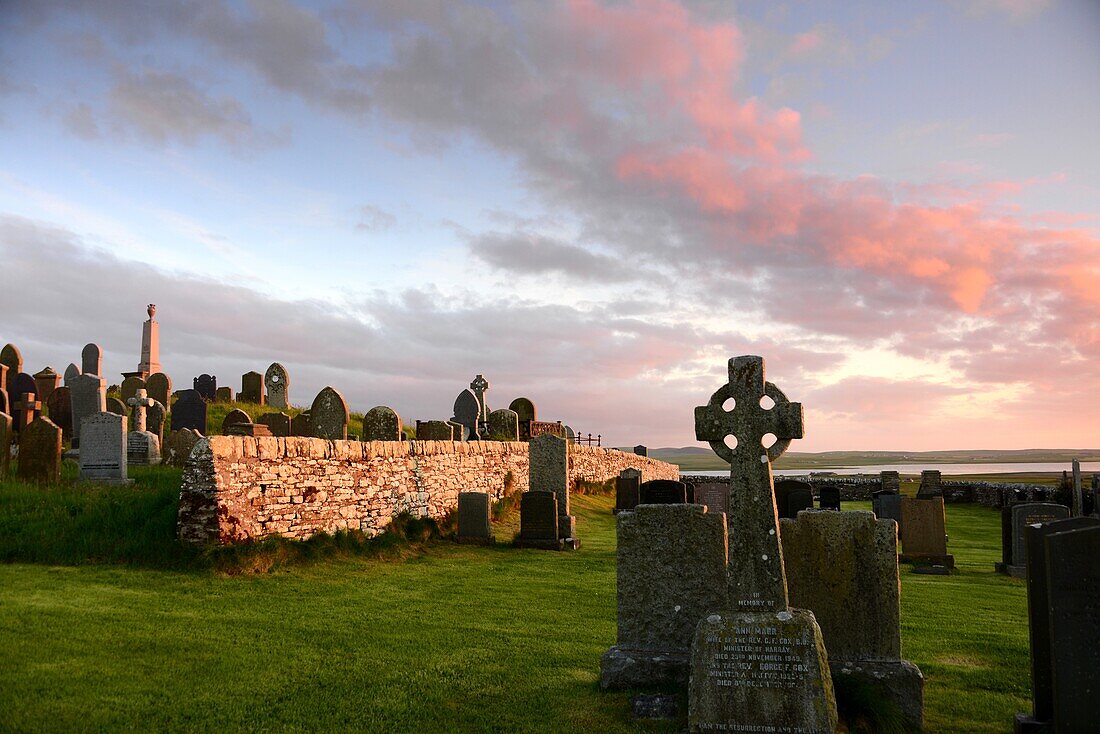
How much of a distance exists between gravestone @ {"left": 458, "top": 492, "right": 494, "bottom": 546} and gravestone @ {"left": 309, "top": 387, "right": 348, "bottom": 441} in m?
2.89

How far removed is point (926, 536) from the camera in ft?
47.2

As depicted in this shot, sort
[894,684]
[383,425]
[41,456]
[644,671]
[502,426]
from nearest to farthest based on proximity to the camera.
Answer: [894,684]
[644,671]
[41,456]
[383,425]
[502,426]

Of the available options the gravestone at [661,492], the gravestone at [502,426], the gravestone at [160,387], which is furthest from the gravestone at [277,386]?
the gravestone at [661,492]

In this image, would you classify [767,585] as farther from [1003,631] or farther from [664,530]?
[1003,631]

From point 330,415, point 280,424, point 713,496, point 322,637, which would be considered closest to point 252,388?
point 280,424

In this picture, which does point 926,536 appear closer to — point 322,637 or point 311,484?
point 311,484

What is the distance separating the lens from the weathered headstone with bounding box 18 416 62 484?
12.7 metres

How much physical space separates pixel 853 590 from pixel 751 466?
66.2 inches

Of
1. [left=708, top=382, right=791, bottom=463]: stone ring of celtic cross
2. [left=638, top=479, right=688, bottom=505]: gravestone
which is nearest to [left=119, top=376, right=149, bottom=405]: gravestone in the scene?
[left=638, top=479, right=688, bottom=505]: gravestone

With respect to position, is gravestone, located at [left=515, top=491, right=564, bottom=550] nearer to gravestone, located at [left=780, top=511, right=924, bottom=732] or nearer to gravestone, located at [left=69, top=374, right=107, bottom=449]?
gravestone, located at [left=780, top=511, right=924, bottom=732]

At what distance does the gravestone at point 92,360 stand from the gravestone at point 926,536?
25.3 m

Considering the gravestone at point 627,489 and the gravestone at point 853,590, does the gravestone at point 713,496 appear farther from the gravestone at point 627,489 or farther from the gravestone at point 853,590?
the gravestone at point 853,590

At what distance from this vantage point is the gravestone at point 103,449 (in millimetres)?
13219

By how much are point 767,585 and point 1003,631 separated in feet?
17.6
